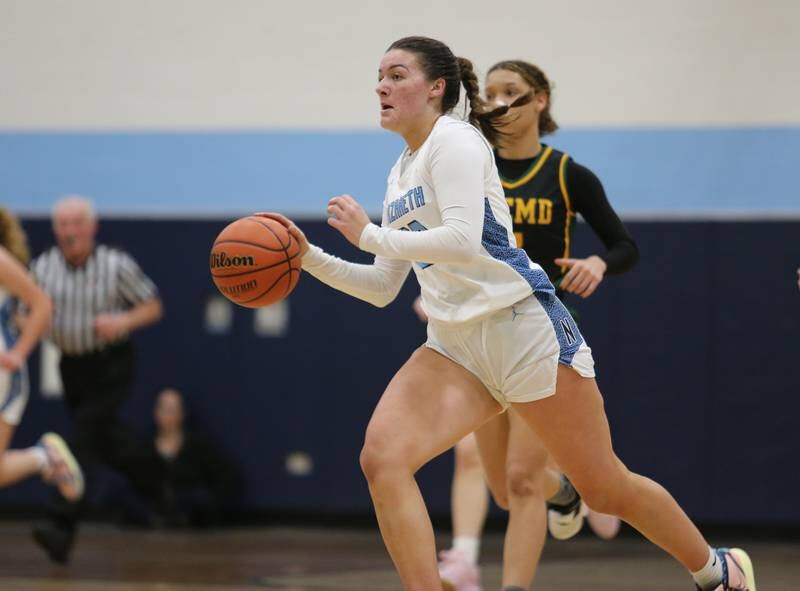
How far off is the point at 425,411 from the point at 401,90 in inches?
39.9

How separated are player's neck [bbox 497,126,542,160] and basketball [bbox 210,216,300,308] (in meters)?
1.38

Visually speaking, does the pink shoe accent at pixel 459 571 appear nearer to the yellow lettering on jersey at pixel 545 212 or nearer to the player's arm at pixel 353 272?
the yellow lettering on jersey at pixel 545 212

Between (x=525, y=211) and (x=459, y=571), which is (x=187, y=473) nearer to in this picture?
(x=459, y=571)

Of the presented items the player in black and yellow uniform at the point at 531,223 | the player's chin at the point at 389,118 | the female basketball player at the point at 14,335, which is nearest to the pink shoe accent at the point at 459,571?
the player in black and yellow uniform at the point at 531,223

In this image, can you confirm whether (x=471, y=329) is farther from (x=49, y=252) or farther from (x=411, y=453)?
(x=49, y=252)

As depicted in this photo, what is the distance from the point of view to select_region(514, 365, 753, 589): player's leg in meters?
4.30

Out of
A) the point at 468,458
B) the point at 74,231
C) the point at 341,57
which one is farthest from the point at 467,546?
the point at 341,57

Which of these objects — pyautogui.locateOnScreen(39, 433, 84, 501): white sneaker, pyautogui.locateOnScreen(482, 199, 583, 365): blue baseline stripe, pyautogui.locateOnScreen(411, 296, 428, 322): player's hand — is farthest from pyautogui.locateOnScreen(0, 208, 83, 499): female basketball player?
pyautogui.locateOnScreen(482, 199, 583, 365): blue baseline stripe

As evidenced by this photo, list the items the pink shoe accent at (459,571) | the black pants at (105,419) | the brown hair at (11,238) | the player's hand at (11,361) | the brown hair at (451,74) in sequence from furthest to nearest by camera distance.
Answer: the black pants at (105,419) → the brown hair at (11,238) → the player's hand at (11,361) → the pink shoe accent at (459,571) → the brown hair at (451,74)

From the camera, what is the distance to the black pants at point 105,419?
820 centimetres

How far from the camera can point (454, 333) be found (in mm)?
4332

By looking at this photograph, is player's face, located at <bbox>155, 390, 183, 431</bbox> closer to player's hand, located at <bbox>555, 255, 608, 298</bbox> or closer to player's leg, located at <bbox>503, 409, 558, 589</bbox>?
player's leg, located at <bbox>503, 409, 558, 589</bbox>

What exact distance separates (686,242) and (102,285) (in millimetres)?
3680

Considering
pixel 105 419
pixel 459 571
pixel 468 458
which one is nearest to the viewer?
pixel 459 571
